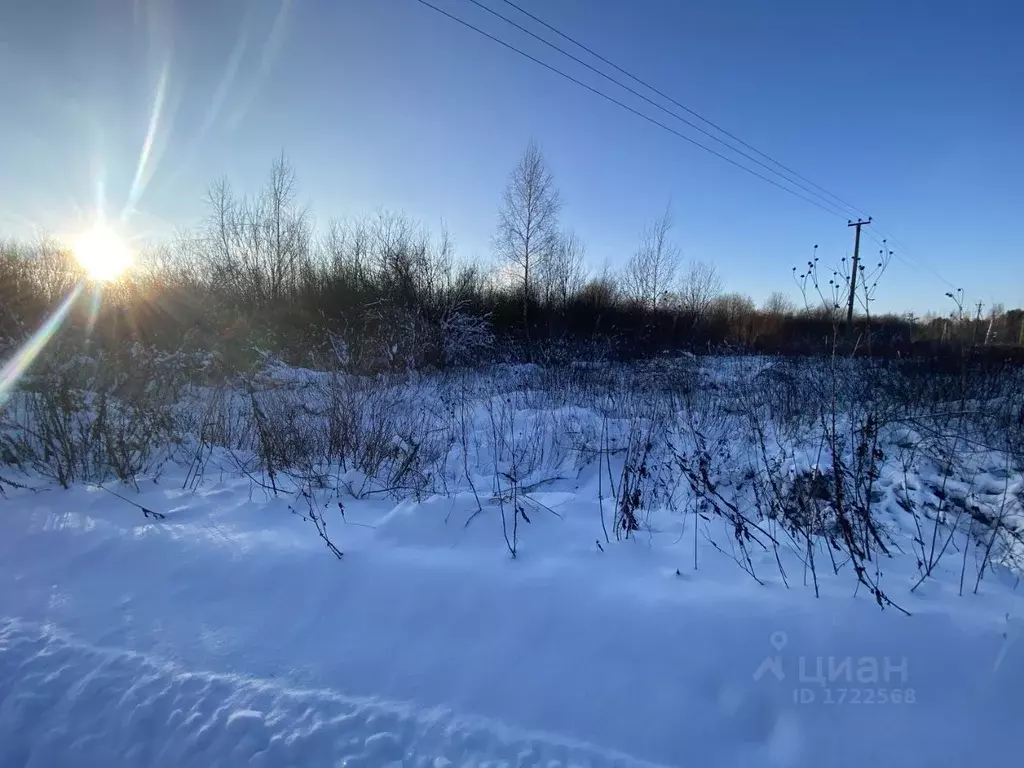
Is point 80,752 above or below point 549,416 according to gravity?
below

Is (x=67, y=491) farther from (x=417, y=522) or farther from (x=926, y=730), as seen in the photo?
(x=926, y=730)

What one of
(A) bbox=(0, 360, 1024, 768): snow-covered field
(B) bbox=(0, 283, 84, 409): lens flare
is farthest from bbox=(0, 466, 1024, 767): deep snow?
(B) bbox=(0, 283, 84, 409): lens flare

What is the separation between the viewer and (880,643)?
1.86 m

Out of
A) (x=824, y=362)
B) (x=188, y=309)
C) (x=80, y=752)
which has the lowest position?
(x=80, y=752)

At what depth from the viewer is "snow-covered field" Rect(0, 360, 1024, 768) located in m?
1.55

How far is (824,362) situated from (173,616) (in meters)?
14.2

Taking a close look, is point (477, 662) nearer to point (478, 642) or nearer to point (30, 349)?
point (478, 642)

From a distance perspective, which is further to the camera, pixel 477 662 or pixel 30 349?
pixel 30 349

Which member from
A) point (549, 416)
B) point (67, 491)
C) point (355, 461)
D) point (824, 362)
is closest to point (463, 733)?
point (355, 461)

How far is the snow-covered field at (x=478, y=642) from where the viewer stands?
1550mm
